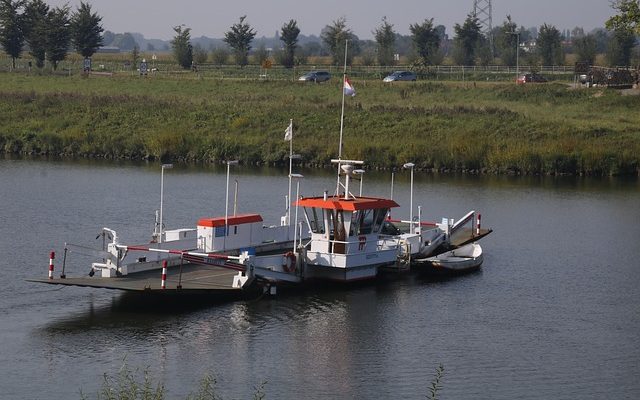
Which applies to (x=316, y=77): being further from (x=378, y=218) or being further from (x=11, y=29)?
(x=378, y=218)

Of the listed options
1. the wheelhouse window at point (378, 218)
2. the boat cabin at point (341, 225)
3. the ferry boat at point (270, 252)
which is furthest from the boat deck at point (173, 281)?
the wheelhouse window at point (378, 218)

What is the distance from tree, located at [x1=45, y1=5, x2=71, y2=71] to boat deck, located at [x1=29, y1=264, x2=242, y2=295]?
93.8 metres

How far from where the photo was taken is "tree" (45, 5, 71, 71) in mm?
131000

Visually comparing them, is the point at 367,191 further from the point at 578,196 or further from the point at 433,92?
the point at 433,92

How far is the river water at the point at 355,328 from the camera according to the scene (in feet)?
104

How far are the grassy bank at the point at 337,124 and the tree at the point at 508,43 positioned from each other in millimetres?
36847

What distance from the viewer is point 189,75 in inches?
5007

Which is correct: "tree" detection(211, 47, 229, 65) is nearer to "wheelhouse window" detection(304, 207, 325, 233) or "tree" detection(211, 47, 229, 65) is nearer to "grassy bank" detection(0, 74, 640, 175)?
"grassy bank" detection(0, 74, 640, 175)

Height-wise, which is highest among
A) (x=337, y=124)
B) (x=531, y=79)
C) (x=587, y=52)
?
(x=587, y=52)

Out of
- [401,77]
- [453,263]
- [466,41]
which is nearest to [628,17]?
[453,263]

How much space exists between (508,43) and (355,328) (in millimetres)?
126554

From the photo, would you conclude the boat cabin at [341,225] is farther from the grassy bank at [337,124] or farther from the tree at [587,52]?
the tree at [587,52]

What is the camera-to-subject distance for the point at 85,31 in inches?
5359

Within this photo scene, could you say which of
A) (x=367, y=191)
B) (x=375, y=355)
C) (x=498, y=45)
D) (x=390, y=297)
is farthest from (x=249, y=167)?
(x=498, y=45)
